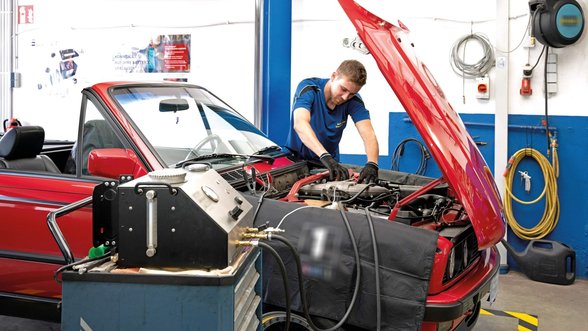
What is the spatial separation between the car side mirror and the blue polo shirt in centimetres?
132

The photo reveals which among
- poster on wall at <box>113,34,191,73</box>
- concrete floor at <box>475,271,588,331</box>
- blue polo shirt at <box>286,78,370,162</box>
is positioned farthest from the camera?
poster on wall at <box>113,34,191,73</box>

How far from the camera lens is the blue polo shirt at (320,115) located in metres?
4.02

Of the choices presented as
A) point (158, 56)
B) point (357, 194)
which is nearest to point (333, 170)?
point (357, 194)

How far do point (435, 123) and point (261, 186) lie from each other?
94 cm

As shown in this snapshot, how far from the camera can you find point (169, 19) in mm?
7105

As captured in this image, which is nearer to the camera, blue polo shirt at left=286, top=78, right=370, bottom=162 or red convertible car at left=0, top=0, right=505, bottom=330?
red convertible car at left=0, top=0, right=505, bottom=330

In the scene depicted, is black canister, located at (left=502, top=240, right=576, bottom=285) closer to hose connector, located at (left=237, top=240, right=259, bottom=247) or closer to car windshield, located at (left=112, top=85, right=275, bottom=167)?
car windshield, located at (left=112, top=85, right=275, bottom=167)

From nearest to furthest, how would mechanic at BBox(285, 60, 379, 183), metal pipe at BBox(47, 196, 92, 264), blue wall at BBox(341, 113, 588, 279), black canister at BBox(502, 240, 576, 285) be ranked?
metal pipe at BBox(47, 196, 92, 264) → mechanic at BBox(285, 60, 379, 183) → black canister at BBox(502, 240, 576, 285) → blue wall at BBox(341, 113, 588, 279)

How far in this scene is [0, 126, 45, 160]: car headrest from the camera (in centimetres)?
352

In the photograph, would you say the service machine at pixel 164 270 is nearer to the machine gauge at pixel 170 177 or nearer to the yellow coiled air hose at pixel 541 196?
the machine gauge at pixel 170 177

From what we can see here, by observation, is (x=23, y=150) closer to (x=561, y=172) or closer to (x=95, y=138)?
(x=95, y=138)

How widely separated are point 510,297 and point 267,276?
3.07 metres

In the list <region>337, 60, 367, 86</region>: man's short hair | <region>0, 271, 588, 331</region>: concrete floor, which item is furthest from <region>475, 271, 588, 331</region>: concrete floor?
<region>337, 60, 367, 86</region>: man's short hair

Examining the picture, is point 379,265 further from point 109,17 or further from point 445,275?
point 109,17
